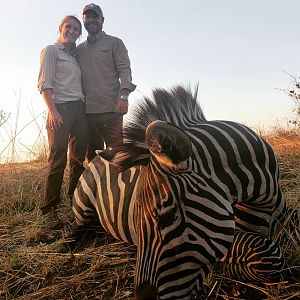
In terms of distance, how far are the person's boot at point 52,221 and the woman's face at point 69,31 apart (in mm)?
1968

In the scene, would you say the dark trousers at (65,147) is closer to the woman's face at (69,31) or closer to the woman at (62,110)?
the woman at (62,110)

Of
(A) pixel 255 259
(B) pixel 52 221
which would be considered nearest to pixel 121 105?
(B) pixel 52 221

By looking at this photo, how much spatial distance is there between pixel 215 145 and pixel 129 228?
1.06 m

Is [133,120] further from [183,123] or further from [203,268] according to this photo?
[203,268]

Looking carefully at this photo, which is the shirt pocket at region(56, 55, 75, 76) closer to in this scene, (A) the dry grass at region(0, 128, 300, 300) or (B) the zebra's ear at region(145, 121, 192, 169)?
(A) the dry grass at region(0, 128, 300, 300)

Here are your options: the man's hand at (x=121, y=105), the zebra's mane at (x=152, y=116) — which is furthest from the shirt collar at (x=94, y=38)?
the zebra's mane at (x=152, y=116)

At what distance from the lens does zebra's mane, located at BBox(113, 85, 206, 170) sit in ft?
6.42

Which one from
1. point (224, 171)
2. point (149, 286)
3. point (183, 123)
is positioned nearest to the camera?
point (149, 286)

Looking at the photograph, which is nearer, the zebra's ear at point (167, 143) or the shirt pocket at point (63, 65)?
the zebra's ear at point (167, 143)

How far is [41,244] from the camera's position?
3.68m

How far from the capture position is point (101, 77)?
186 inches

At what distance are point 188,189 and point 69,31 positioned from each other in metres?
3.44

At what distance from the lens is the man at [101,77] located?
15.3 feet

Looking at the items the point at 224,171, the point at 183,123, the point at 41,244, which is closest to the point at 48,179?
the point at 41,244
